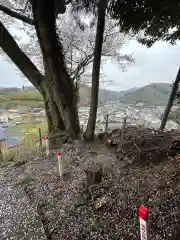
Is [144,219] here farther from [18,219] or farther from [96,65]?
[96,65]

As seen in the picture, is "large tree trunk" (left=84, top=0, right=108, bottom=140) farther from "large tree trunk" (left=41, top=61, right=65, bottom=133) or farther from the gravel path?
the gravel path

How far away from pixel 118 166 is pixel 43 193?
145 cm

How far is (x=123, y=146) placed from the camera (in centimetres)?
441

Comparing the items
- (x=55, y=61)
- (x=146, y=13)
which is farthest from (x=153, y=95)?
(x=146, y=13)

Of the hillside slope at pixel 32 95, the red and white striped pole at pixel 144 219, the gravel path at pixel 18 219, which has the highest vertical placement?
the hillside slope at pixel 32 95

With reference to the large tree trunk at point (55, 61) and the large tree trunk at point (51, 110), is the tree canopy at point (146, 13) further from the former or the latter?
the large tree trunk at point (51, 110)

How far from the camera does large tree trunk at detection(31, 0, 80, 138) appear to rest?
4.58 m

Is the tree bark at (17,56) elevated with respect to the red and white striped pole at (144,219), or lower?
elevated

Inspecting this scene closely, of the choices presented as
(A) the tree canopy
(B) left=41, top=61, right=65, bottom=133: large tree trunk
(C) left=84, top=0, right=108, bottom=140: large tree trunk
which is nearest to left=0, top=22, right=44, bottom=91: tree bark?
(B) left=41, top=61, right=65, bottom=133: large tree trunk

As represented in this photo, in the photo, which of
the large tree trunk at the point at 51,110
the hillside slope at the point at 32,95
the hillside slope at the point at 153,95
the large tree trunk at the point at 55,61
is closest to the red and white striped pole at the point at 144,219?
the large tree trunk at the point at 55,61

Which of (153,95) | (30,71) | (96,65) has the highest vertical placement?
(96,65)

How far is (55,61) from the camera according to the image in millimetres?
5098

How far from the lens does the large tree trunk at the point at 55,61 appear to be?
458 cm

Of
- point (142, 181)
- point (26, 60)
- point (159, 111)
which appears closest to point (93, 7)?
point (26, 60)
